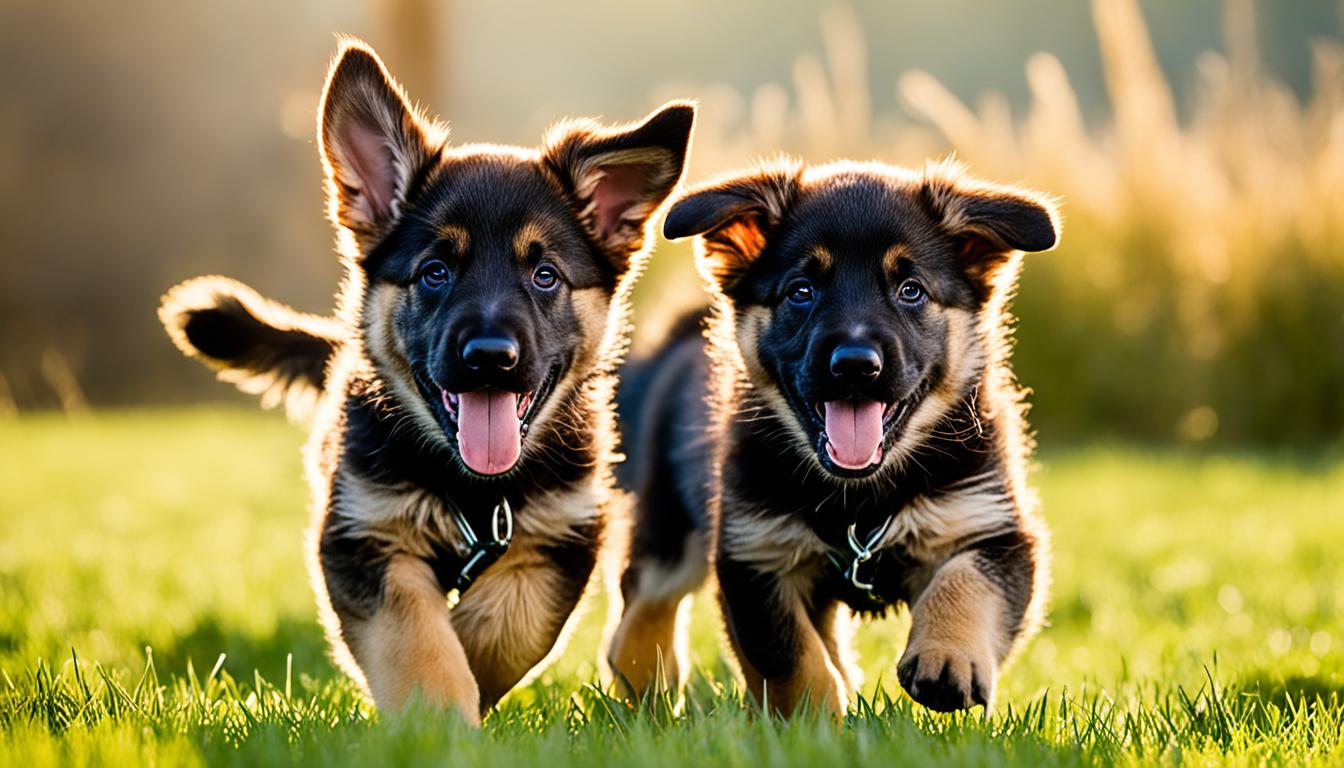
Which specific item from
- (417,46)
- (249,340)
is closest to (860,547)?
(249,340)

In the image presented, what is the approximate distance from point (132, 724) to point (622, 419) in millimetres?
2639

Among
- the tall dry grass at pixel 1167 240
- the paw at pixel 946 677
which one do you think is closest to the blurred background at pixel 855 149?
the tall dry grass at pixel 1167 240

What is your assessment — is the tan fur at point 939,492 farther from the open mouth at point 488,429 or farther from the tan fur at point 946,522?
the open mouth at point 488,429

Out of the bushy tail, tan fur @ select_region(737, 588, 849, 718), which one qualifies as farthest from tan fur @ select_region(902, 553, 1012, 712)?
the bushy tail

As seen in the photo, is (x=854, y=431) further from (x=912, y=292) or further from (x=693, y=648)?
(x=693, y=648)

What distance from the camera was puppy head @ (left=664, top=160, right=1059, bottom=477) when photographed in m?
3.63

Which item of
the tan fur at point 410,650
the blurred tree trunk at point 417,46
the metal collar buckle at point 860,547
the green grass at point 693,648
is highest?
the blurred tree trunk at point 417,46

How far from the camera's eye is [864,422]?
3678 mm

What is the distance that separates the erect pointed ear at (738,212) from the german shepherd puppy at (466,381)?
0.20 m

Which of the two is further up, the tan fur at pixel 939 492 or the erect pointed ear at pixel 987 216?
the erect pointed ear at pixel 987 216

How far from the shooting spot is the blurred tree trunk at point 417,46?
17203mm

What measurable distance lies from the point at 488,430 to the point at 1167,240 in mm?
8895

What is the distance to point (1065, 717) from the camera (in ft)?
10.8

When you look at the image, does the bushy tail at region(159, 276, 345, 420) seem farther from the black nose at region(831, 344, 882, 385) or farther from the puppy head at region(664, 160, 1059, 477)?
the black nose at region(831, 344, 882, 385)
